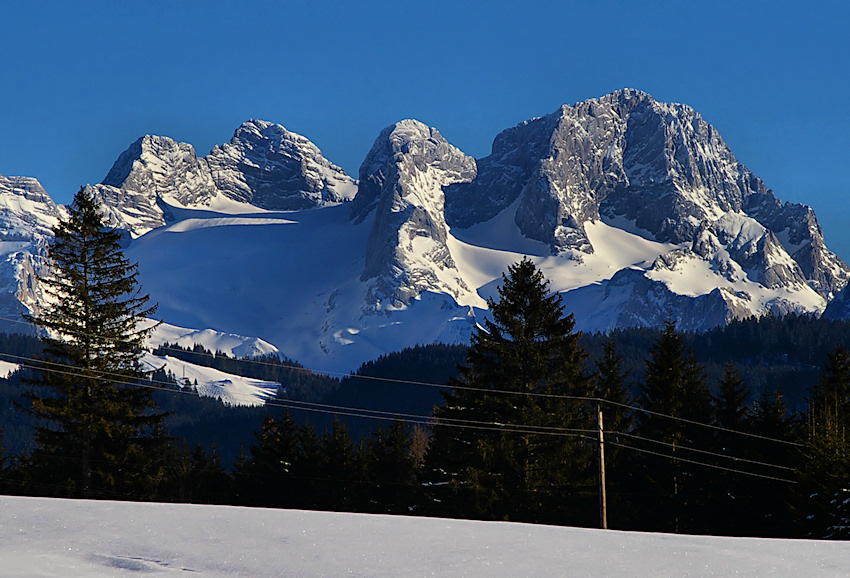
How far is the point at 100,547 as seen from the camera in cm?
1152

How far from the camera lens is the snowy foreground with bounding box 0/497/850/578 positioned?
11109 millimetres

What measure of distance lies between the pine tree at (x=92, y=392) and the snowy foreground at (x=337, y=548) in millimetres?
23141

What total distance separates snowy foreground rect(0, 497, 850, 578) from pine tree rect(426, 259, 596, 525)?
2736cm

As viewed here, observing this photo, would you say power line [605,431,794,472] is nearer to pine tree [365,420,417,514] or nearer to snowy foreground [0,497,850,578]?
pine tree [365,420,417,514]

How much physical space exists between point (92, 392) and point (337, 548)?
87.6 ft

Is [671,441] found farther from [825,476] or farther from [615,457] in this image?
[825,476]

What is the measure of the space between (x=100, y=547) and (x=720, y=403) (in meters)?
41.3

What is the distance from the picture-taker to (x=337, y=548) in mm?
11773

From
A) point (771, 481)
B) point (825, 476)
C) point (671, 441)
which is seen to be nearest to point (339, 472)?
point (671, 441)

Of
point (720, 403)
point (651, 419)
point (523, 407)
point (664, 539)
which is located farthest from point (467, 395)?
point (664, 539)

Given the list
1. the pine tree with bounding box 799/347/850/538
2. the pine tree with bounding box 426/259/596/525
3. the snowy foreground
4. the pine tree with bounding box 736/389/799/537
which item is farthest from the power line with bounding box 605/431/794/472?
the snowy foreground

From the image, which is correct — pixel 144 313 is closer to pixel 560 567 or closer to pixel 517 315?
pixel 517 315

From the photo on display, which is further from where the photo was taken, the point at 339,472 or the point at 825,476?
the point at 339,472

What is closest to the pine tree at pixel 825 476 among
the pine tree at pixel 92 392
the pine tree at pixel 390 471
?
the pine tree at pixel 390 471
